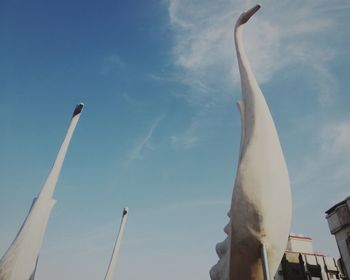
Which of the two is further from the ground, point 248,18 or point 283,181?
point 248,18

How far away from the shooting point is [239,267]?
577 cm

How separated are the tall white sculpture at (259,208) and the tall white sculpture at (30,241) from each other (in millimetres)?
5665

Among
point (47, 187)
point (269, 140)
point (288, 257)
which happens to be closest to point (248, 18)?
point (269, 140)

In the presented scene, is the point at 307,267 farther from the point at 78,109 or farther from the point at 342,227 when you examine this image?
the point at 78,109

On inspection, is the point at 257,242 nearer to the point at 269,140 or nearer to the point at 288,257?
the point at 269,140

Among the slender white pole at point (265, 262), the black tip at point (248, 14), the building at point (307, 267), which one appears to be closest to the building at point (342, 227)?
the building at point (307, 267)

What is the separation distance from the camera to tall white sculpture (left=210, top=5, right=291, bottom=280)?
557cm

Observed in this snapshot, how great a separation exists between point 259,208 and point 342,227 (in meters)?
12.0

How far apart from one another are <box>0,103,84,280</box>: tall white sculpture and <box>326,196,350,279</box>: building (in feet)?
44.2

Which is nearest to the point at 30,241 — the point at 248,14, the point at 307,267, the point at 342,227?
the point at 248,14

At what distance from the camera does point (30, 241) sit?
8.60 meters

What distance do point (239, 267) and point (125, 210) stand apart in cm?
1488

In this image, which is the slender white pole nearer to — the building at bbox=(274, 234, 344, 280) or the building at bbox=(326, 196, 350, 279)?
the building at bbox=(326, 196, 350, 279)

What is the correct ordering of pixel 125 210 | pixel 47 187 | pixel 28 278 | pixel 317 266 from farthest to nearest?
pixel 125 210 → pixel 317 266 → pixel 47 187 → pixel 28 278
